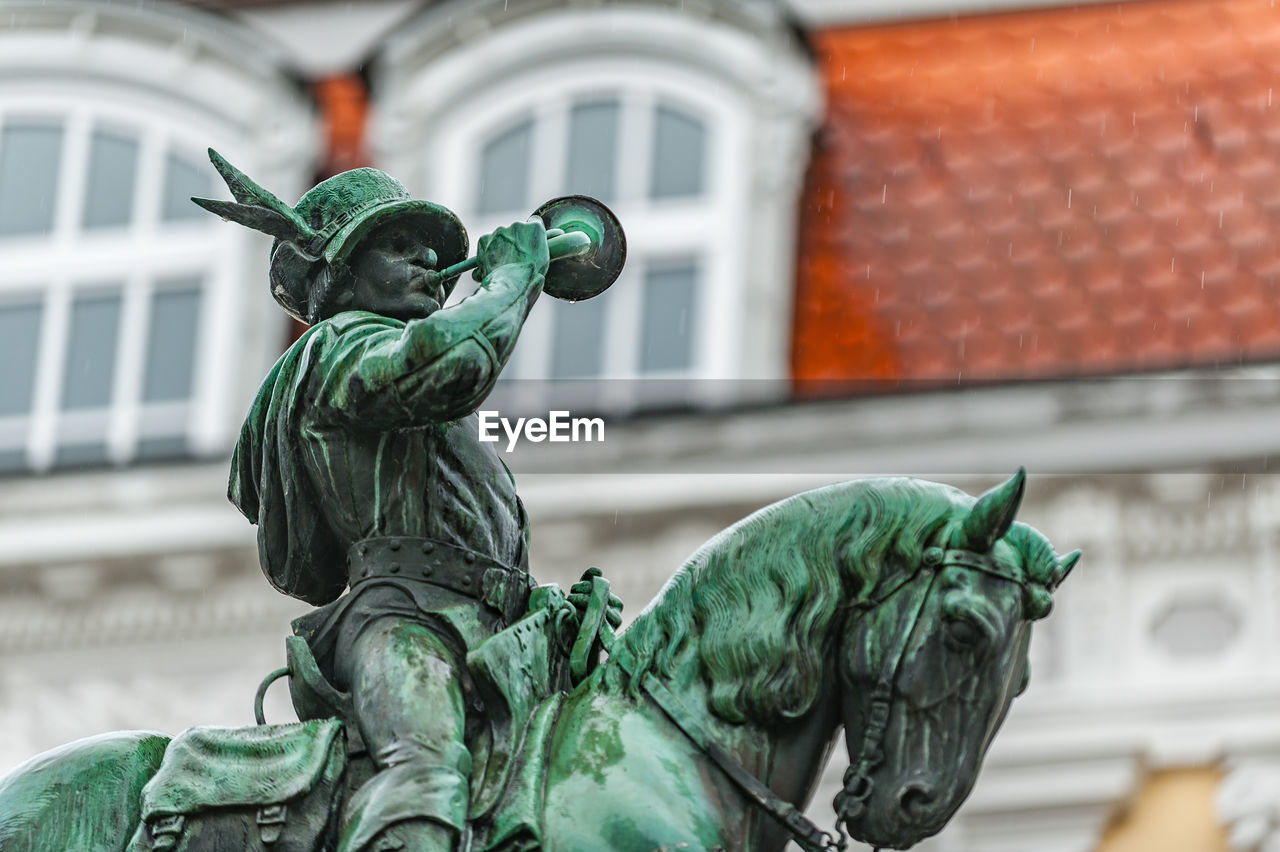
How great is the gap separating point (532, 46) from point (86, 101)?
2.56 m

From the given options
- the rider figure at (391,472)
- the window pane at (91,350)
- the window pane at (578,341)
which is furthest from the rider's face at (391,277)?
the window pane at (91,350)

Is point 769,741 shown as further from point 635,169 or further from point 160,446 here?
point 160,446

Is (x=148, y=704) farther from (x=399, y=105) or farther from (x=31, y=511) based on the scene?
(x=399, y=105)

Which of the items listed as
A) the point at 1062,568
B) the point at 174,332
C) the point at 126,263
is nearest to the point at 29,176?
the point at 126,263

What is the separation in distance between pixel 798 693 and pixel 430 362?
0.84 meters

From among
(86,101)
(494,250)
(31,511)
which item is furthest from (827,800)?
(494,250)

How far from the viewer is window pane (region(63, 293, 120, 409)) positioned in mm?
19891

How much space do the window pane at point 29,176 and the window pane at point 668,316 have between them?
3.50 m

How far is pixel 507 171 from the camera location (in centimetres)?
1966

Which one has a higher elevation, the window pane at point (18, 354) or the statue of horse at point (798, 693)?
the window pane at point (18, 354)

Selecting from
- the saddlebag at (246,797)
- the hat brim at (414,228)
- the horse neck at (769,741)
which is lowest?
the saddlebag at (246,797)

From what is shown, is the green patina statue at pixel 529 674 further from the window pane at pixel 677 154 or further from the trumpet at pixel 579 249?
the window pane at pixel 677 154

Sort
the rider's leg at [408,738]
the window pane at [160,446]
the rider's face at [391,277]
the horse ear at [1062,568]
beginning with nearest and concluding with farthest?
1. the rider's leg at [408,738]
2. the horse ear at [1062,568]
3. the rider's face at [391,277]
4. the window pane at [160,446]

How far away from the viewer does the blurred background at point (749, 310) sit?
1703 centimetres
